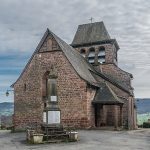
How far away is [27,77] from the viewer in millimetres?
30812

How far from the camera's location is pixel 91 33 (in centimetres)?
4219

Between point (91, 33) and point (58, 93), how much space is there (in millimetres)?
14905

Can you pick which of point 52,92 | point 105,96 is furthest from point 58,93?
point 52,92

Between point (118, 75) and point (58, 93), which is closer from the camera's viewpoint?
point (58, 93)

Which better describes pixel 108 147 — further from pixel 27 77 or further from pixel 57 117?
pixel 27 77

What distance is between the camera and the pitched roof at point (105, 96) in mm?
28616

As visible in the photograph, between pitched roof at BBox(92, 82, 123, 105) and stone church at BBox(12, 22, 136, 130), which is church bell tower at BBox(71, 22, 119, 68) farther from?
pitched roof at BBox(92, 82, 123, 105)

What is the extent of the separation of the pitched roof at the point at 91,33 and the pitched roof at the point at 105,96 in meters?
10.6

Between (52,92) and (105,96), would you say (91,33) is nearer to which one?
(105,96)

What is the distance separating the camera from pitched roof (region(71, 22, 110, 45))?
1610 inches

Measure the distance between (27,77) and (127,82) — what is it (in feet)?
39.0

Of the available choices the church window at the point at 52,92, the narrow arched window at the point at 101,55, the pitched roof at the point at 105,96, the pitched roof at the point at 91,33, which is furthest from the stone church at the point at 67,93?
the pitched roof at the point at 91,33

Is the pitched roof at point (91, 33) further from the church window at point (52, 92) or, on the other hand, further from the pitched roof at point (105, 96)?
the church window at point (52, 92)

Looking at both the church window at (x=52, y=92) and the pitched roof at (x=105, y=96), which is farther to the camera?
the pitched roof at (x=105, y=96)
